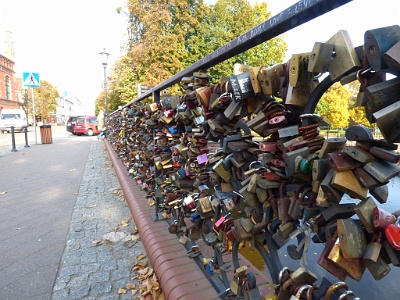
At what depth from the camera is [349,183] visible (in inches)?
31.2

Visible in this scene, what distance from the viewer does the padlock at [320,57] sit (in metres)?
0.87

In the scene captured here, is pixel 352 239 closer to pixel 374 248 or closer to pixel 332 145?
pixel 374 248

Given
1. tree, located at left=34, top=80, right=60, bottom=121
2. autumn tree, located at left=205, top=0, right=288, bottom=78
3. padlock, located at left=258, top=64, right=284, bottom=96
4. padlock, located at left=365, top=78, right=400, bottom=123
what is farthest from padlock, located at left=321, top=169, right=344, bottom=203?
tree, located at left=34, top=80, right=60, bottom=121

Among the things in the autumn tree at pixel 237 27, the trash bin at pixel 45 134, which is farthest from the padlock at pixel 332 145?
the autumn tree at pixel 237 27

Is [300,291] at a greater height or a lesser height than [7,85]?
lesser

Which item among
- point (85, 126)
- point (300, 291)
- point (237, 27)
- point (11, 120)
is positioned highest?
point (237, 27)

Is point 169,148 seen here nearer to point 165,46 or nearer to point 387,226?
point 387,226

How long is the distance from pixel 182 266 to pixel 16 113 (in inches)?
1389

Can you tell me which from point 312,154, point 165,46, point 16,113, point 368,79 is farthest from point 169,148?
point 16,113

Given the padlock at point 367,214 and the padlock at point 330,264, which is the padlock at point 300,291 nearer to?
the padlock at point 330,264

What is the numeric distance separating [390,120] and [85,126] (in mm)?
28558

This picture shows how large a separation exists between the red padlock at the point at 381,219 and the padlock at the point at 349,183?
0.06 m

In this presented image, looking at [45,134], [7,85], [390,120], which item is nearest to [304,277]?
[390,120]

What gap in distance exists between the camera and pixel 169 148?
2961mm
